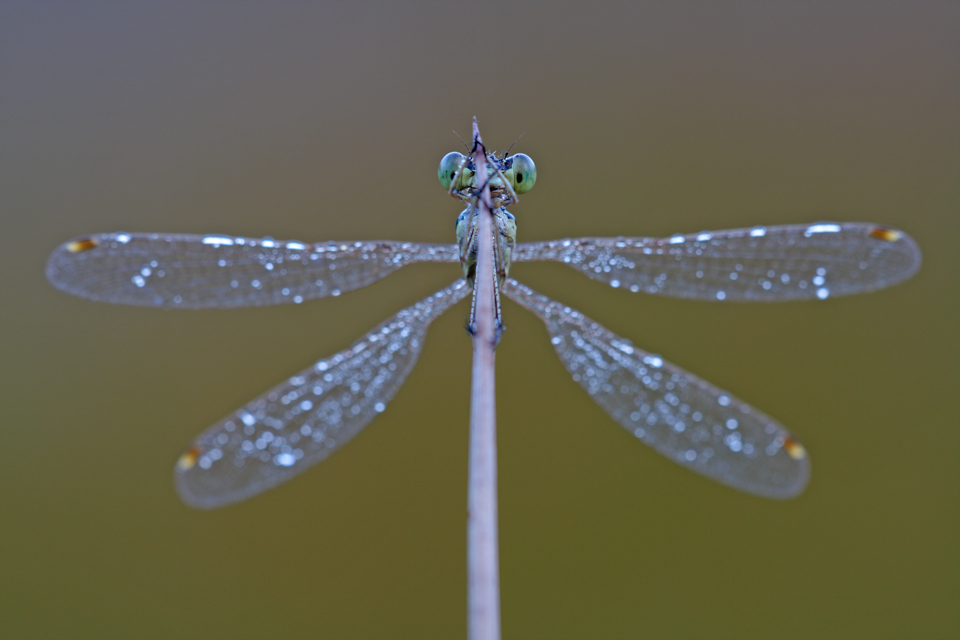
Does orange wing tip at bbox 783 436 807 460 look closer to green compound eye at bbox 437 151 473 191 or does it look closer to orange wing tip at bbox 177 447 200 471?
green compound eye at bbox 437 151 473 191

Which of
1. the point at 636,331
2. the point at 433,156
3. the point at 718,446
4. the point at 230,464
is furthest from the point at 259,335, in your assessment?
the point at 718,446

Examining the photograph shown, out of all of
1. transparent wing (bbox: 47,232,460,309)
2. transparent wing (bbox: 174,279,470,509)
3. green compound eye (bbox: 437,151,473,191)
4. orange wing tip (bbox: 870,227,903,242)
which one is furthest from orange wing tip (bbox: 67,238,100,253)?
orange wing tip (bbox: 870,227,903,242)

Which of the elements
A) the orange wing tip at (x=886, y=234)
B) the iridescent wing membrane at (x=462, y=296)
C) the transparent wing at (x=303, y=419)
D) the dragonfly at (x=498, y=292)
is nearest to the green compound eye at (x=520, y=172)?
the dragonfly at (x=498, y=292)

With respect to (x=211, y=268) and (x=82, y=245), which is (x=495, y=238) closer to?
(x=211, y=268)

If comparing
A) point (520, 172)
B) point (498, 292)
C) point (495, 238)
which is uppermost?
point (520, 172)

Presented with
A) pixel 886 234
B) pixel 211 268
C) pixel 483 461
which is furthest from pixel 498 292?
pixel 886 234

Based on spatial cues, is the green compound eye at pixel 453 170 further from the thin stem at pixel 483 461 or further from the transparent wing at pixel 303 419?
the transparent wing at pixel 303 419
